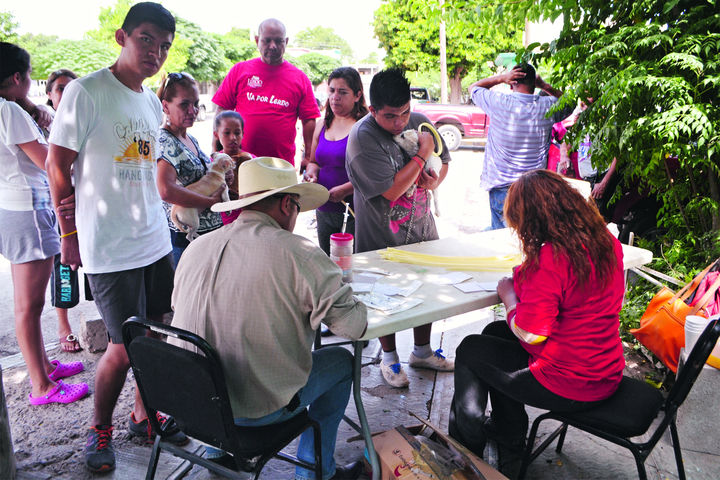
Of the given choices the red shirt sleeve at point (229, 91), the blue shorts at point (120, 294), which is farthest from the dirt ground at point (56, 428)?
the red shirt sleeve at point (229, 91)

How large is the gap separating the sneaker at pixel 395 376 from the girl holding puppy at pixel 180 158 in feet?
4.64

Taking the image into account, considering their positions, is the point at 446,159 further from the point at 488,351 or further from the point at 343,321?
the point at 343,321

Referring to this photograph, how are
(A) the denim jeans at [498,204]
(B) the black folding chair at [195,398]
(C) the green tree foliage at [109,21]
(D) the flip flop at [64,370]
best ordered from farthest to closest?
(C) the green tree foliage at [109,21] < (A) the denim jeans at [498,204] < (D) the flip flop at [64,370] < (B) the black folding chair at [195,398]

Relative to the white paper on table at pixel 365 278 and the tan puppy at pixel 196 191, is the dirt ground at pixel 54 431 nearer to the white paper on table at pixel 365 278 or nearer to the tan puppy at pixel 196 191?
the tan puppy at pixel 196 191

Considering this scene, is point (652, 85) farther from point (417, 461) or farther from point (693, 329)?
point (417, 461)

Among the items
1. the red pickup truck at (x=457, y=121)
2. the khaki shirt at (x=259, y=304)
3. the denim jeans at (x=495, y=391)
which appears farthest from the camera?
the red pickup truck at (x=457, y=121)

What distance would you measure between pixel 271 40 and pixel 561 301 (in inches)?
120

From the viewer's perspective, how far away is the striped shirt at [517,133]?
4074 millimetres

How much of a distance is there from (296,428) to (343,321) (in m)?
0.46

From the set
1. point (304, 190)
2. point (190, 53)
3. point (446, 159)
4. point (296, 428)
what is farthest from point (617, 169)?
point (190, 53)

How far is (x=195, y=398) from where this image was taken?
1.67m

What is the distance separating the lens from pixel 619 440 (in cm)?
193

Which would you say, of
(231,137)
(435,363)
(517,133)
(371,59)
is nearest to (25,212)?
(231,137)

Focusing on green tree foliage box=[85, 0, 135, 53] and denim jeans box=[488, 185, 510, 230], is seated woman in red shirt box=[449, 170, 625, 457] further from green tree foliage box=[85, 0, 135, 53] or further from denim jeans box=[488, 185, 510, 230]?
green tree foliage box=[85, 0, 135, 53]
